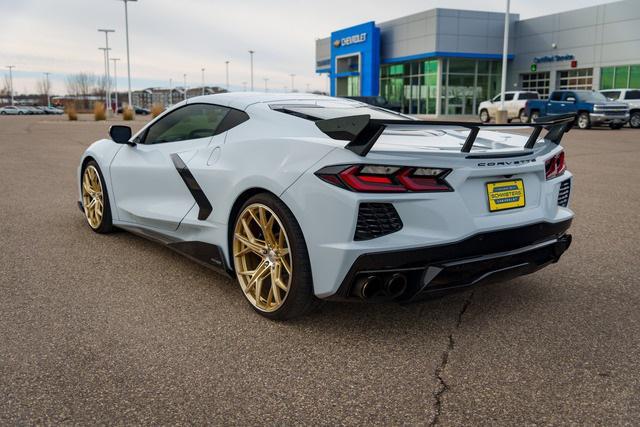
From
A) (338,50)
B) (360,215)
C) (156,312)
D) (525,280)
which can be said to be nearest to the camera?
(360,215)

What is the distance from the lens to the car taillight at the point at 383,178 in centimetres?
302

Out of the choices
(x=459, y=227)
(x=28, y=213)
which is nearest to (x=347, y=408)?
(x=459, y=227)

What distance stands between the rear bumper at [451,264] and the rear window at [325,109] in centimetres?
121

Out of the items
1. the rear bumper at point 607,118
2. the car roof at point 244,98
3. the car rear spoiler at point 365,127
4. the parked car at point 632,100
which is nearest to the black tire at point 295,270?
the car rear spoiler at point 365,127

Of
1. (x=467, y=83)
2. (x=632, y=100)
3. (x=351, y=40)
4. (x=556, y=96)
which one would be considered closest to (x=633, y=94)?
(x=632, y=100)

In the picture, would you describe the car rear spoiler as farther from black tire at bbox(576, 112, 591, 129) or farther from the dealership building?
the dealership building

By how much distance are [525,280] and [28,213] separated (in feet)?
18.3

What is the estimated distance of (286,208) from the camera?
336 centimetres

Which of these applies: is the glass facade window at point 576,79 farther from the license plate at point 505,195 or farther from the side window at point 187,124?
the license plate at point 505,195

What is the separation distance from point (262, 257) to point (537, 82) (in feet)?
147

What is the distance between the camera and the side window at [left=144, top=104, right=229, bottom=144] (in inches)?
171

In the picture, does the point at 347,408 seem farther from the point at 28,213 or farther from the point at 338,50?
the point at 338,50

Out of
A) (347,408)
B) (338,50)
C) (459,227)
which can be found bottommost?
(347,408)

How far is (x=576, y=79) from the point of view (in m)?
41.6
